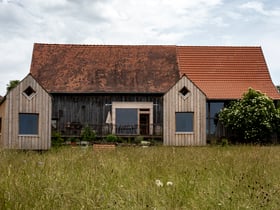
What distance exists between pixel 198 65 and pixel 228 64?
2.25 m

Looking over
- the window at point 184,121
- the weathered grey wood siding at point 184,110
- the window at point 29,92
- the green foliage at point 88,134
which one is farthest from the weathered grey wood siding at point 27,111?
the window at point 184,121

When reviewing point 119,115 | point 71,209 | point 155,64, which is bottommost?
point 71,209

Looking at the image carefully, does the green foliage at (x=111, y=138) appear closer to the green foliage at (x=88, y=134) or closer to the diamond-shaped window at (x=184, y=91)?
the green foliage at (x=88, y=134)

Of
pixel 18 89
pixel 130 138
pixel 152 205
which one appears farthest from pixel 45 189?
pixel 130 138

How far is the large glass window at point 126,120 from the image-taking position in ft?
104

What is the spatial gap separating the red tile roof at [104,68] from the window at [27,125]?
7.43m

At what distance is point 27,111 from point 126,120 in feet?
30.2

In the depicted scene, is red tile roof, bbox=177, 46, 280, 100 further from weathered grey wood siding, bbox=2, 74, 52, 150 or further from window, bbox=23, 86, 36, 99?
window, bbox=23, 86, 36, 99

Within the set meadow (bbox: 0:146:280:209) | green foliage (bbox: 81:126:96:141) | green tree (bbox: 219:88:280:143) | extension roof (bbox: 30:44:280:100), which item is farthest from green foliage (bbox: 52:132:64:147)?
→ meadow (bbox: 0:146:280:209)

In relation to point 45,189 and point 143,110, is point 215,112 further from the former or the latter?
point 45,189

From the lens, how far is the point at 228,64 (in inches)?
1391

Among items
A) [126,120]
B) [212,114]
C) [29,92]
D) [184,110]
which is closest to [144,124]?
[126,120]

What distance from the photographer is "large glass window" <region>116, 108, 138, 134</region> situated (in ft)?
104

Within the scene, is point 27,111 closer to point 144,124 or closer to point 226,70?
point 144,124
